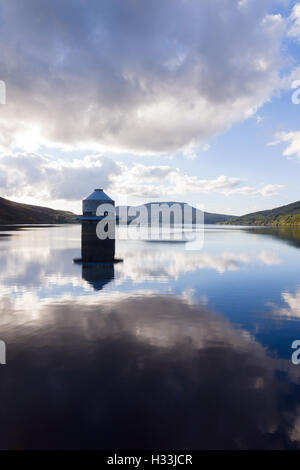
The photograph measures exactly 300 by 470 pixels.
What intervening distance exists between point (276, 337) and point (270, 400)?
4510 millimetres

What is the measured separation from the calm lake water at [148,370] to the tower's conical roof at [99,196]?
47.3 m

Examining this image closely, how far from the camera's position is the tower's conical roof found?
6165 cm

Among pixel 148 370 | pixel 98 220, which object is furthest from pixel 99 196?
pixel 148 370

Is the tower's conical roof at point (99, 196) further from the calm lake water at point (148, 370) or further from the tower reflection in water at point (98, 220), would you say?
the calm lake water at point (148, 370)

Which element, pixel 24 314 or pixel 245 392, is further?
pixel 24 314

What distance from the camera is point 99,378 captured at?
7098 millimetres

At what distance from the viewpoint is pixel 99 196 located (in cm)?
6266

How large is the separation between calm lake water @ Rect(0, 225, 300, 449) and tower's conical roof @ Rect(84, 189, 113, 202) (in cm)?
4733

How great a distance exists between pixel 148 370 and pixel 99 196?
193 feet

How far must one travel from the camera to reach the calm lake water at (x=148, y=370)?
5.34m

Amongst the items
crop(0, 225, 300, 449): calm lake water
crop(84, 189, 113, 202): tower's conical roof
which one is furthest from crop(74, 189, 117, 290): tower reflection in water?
crop(0, 225, 300, 449): calm lake water

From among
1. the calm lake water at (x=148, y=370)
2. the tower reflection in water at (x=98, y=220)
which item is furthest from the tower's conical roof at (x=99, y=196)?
the calm lake water at (x=148, y=370)

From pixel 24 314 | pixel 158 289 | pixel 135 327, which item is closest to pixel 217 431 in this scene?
pixel 135 327
